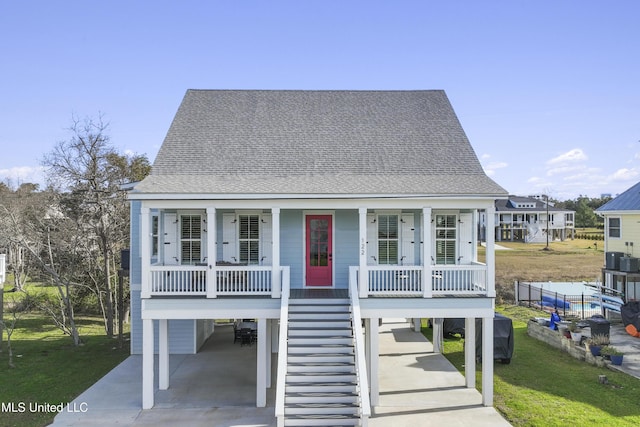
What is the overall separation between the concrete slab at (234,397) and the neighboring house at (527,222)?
6203 centimetres

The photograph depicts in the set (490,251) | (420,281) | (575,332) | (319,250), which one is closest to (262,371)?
(319,250)

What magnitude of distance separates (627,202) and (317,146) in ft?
56.9

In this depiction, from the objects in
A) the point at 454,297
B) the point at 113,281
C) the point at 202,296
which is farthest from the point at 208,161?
the point at 113,281

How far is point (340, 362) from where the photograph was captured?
1082 cm

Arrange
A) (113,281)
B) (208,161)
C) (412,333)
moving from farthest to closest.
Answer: (113,281), (412,333), (208,161)

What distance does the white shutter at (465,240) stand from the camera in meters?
14.1

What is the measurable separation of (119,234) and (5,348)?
6117 millimetres

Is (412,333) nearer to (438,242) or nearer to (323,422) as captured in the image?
(438,242)

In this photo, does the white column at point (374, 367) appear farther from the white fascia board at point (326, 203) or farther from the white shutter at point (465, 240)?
the white shutter at point (465, 240)

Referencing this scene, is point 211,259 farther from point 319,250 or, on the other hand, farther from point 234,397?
point 234,397

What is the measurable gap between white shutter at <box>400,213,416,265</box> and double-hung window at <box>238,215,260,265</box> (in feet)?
14.1

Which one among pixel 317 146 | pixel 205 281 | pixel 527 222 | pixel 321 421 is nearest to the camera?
pixel 321 421

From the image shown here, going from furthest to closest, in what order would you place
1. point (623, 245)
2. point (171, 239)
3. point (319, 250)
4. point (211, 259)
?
1. point (623, 245)
2. point (171, 239)
3. point (319, 250)
4. point (211, 259)

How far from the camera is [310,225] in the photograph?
544 inches
